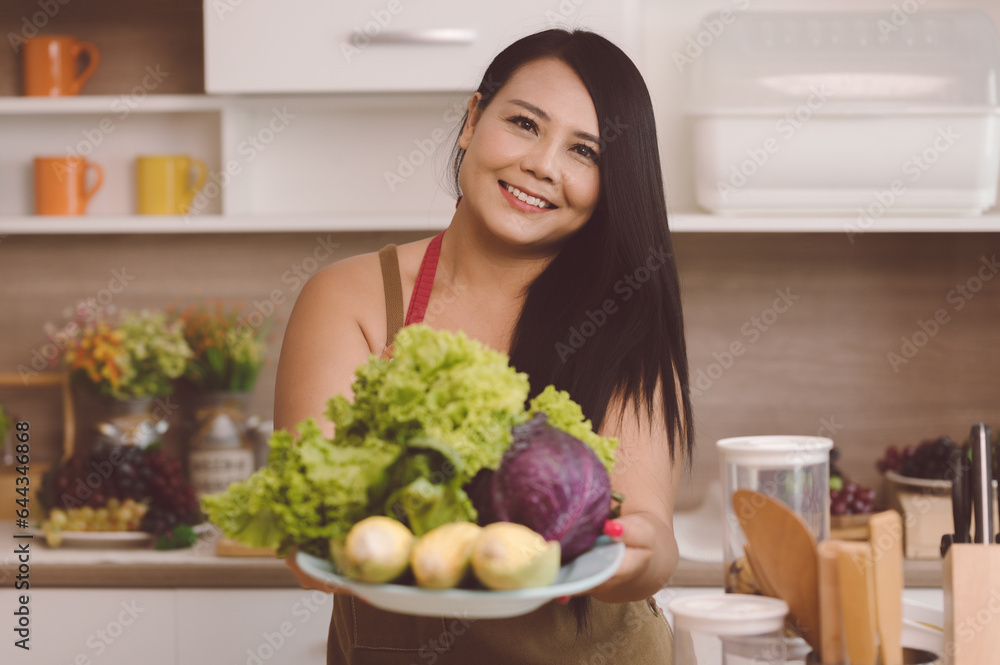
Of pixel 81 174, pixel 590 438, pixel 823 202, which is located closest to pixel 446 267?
pixel 590 438

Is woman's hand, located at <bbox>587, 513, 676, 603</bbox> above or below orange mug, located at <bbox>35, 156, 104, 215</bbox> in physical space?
below

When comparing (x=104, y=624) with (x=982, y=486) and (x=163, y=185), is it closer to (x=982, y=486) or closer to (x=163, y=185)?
(x=163, y=185)

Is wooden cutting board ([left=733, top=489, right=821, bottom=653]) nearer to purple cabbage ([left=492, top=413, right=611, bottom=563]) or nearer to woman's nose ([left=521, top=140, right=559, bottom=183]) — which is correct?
purple cabbage ([left=492, top=413, right=611, bottom=563])

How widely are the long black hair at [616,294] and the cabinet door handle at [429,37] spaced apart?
540mm

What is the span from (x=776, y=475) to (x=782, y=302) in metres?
1.41

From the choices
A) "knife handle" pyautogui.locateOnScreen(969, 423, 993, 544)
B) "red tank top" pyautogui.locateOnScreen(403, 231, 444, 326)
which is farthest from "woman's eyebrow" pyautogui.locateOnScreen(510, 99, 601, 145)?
"knife handle" pyautogui.locateOnScreen(969, 423, 993, 544)

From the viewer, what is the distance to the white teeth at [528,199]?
117 cm

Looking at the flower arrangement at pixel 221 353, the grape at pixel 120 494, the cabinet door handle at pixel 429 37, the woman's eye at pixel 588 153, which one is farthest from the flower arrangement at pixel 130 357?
the woman's eye at pixel 588 153

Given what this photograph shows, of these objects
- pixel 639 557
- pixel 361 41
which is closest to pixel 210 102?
pixel 361 41

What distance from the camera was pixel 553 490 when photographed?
70cm

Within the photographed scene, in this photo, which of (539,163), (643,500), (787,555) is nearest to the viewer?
(787,555)

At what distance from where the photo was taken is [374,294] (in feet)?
4.09

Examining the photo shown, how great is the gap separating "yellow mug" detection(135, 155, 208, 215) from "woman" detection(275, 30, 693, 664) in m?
0.89

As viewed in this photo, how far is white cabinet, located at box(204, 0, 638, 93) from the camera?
1.78 meters
